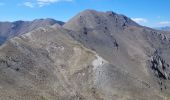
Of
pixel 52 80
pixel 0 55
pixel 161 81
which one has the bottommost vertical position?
pixel 161 81

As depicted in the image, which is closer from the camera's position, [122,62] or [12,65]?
[12,65]

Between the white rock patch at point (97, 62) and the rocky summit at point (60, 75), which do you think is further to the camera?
the white rock patch at point (97, 62)

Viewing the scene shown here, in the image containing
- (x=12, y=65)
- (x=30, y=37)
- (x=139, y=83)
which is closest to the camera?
(x=12, y=65)

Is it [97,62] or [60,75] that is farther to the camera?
[97,62]

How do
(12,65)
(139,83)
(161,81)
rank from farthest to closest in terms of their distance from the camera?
1. (161,81)
2. (139,83)
3. (12,65)

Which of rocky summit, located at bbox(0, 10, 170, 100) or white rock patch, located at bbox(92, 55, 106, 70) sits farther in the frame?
white rock patch, located at bbox(92, 55, 106, 70)

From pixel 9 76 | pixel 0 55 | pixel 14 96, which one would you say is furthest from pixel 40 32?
pixel 14 96

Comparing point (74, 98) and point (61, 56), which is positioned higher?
point (61, 56)

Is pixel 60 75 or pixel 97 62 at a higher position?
pixel 97 62

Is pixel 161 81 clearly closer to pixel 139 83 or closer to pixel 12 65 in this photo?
pixel 139 83
